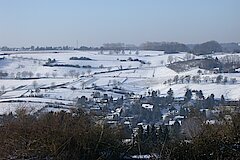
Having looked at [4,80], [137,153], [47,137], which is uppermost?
[47,137]

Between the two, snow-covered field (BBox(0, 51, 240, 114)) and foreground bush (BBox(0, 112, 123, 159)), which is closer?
foreground bush (BBox(0, 112, 123, 159))

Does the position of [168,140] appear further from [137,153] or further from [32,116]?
[32,116]

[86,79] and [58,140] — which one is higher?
[58,140]

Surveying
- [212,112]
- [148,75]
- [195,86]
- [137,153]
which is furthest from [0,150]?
[148,75]

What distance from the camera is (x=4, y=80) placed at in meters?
56.3

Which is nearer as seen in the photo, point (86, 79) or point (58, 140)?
point (58, 140)

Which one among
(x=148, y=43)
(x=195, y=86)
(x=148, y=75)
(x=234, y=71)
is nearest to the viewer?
(x=195, y=86)

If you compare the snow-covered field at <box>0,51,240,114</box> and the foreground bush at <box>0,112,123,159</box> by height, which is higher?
the foreground bush at <box>0,112,123,159</box>

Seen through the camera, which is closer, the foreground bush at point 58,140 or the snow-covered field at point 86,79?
the foreground bush at point 58,140

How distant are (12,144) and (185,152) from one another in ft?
6.01

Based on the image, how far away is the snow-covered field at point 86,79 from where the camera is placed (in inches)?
1544

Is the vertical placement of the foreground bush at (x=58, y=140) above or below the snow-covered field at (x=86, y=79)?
above

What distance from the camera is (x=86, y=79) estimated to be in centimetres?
5456

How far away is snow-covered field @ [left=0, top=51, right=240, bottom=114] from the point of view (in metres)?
39.2
